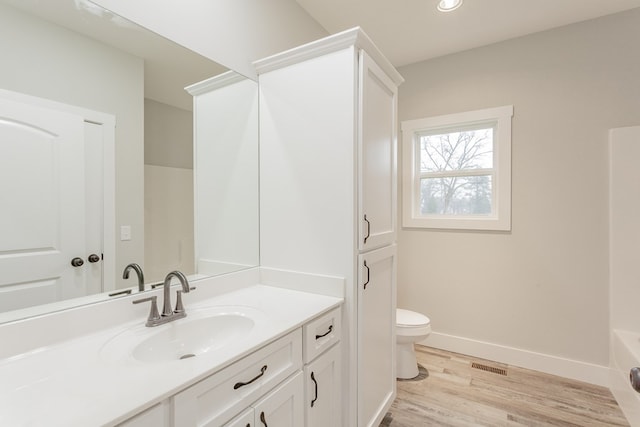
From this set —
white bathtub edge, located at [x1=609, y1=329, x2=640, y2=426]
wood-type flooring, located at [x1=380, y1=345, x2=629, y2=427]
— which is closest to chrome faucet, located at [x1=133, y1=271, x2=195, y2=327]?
wood-type flooring, located at [x1=380, y1=345, x2=629, y2=427]

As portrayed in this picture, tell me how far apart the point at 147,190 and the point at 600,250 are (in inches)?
117

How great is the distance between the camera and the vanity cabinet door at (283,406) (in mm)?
980

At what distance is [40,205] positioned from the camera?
3.21 feet

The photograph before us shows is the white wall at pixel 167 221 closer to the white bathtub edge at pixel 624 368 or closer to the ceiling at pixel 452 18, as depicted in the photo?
the ceiling at pixel 452 18

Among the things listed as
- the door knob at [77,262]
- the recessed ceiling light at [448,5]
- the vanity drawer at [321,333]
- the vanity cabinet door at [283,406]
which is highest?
the recessed ceiling light at [448,5]

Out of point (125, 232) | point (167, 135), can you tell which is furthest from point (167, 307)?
point (167, 135)

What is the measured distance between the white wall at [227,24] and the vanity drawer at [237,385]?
4.45 ft

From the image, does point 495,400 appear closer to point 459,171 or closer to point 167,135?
point 459,171

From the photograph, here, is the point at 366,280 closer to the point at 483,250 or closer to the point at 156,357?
the point at 156,357

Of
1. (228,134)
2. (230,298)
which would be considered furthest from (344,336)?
(228,134)

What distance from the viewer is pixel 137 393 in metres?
0.69

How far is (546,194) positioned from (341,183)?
75.4 inches

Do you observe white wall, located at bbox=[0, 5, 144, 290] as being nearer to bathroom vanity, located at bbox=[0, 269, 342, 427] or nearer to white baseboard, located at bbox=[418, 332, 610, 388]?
bathroom vanity, located at bbox=[0, 269, 342, 427]

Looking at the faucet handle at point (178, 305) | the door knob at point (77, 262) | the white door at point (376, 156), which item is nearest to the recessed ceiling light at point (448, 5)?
the white door at point (376, 156)
